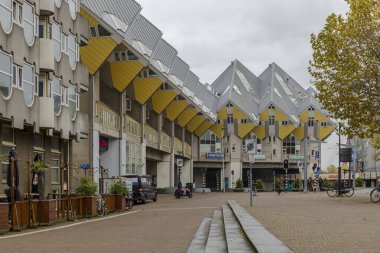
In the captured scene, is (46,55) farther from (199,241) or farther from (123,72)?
(123,72)

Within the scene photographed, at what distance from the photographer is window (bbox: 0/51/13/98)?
23.1 m

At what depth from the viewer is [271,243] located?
11.3m

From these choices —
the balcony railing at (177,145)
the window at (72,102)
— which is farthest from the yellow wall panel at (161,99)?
the window at (72,102)

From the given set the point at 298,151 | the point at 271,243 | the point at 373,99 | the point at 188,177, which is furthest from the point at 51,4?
the point at 298,151

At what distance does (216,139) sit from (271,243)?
91474 mm

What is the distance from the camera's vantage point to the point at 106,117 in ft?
149

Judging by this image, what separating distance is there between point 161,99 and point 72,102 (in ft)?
107

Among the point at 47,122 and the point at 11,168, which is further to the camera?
the point at 47,122

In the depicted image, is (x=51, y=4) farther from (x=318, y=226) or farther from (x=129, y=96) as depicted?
(x=129, y=96)

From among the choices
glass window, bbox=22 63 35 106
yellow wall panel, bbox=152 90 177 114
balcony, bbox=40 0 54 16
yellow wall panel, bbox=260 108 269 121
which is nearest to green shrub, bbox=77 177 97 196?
glass window, bbox=22 63 35 106

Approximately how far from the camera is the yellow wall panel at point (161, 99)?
64.3 meters

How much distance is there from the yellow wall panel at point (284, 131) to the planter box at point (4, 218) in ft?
300

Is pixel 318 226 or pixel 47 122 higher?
pixel 47 122

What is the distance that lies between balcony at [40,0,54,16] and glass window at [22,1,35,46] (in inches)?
44.9
